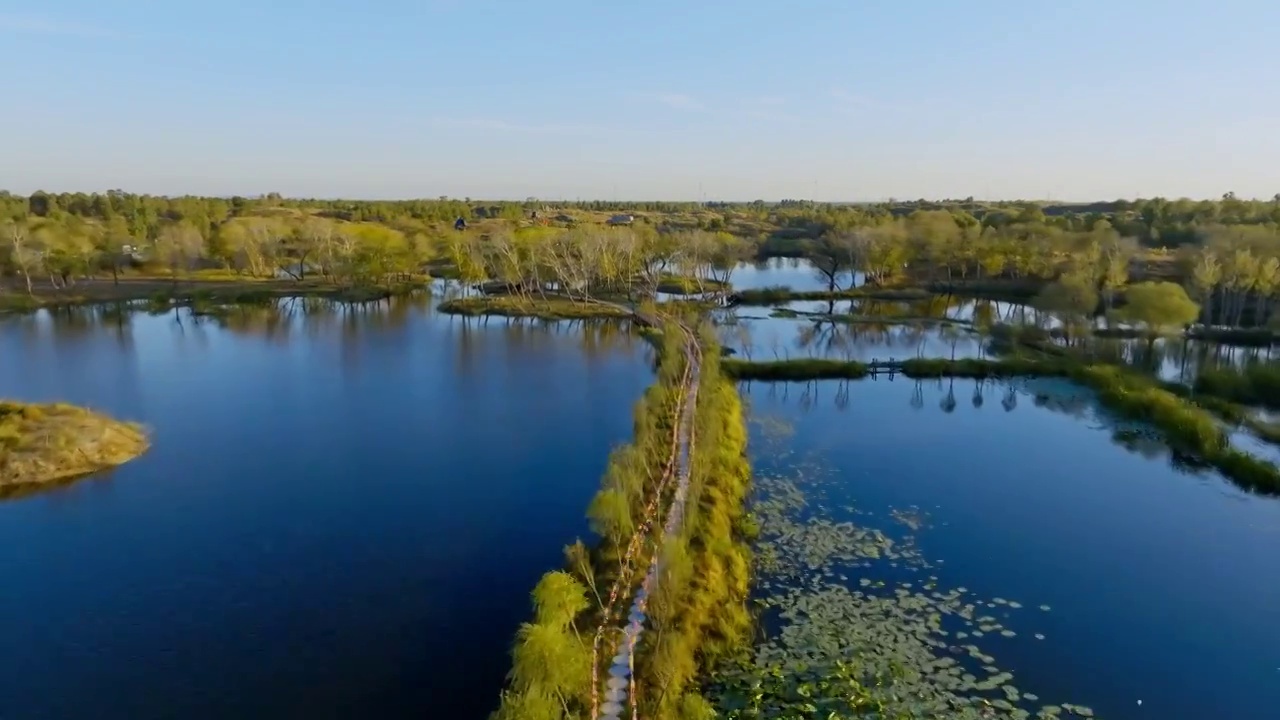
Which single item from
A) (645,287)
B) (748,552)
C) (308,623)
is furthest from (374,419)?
(645,287)

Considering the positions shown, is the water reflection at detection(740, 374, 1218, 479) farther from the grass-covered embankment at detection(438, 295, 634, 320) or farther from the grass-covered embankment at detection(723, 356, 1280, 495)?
the grass-covered embankment at detection(438, 295, 634, 320)

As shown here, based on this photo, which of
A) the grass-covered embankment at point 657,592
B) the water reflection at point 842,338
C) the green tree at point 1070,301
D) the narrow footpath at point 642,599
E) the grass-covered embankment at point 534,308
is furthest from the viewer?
the grass-covered embankment at point 534,308

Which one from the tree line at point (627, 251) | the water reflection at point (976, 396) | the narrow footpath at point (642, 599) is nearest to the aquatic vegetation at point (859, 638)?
the narrow footpath at point (642, 599)

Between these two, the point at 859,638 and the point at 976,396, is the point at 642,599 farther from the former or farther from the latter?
the point at 976,396

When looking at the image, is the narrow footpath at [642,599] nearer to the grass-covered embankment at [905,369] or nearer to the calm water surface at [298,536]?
the calm water surface at [298,536]

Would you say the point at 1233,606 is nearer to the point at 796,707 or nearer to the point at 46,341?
the point at 796,707

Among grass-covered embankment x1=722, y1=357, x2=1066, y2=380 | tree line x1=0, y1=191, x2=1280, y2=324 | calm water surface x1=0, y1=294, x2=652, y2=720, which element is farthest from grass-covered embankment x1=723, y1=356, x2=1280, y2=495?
tree line x1=0, y1=191, x2=1280, y2=324

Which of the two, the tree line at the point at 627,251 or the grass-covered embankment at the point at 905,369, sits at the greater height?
the tree line at the point at 627,251
